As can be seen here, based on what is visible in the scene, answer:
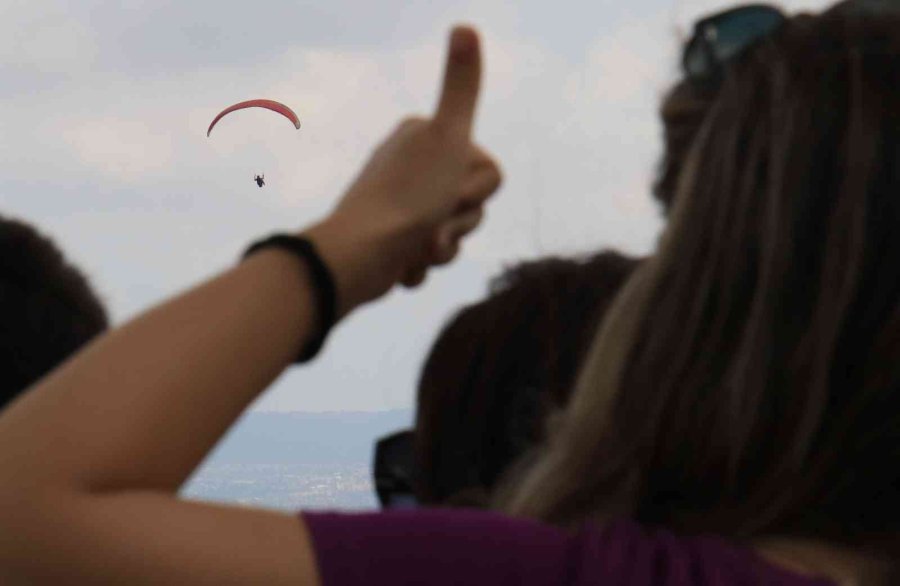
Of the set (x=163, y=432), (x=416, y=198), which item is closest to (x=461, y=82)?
(x=416, y=198)

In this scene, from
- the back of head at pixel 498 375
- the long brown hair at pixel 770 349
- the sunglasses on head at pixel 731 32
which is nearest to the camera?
the long brown hair at pixel 770 349

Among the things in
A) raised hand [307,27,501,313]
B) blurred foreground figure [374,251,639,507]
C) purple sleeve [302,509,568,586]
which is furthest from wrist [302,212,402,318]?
blurred foreground figure [374,251,639,507]

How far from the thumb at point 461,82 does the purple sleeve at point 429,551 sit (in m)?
0.47

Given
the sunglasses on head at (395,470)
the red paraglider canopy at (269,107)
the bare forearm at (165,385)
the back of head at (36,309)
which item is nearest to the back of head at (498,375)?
the sunglasses on head at (395,470)

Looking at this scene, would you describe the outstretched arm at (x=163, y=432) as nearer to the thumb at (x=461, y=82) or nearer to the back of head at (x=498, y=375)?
the thumb at (x=461, y=82)

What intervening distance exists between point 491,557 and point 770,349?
1.28 feet

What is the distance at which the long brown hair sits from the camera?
4.93 feet

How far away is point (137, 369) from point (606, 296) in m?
1.57

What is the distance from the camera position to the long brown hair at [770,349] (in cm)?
150

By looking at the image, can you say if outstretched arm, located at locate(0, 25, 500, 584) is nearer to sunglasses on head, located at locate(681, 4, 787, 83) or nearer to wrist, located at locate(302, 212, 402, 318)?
wrist, located at locate(302, 212, 402, 318)

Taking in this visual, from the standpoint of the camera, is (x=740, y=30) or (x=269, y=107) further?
(x=269, y=107)

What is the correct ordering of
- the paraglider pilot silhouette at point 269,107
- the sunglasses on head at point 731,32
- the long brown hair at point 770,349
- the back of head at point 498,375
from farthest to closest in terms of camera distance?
the paraglider pilot silhouette at point 269,107 → the back of head at point 498,375 → the sunglasses on head at point 731,32 → the long brown hair at point 770,349

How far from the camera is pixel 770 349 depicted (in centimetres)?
150

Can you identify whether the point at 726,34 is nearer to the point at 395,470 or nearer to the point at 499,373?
the point at 499,373
